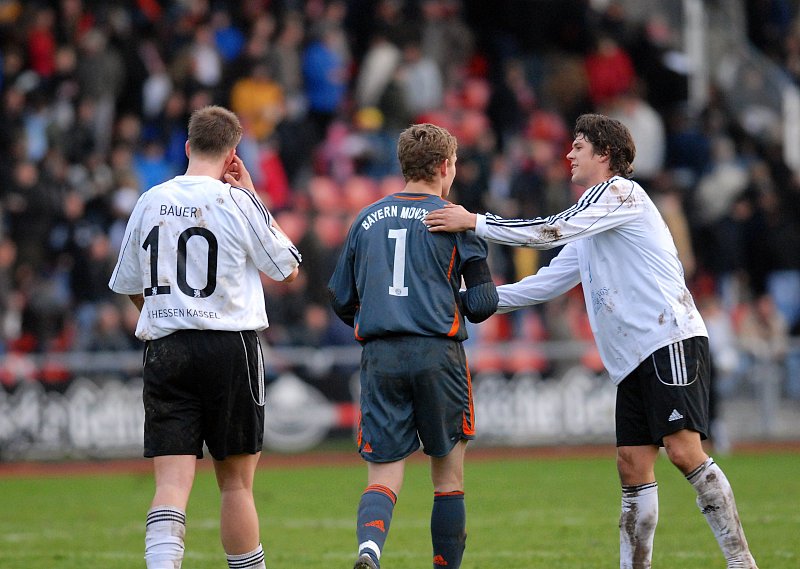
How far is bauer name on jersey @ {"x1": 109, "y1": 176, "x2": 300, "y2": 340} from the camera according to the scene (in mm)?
6430

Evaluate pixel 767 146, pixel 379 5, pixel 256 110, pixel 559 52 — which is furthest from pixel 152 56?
pixel 767 146

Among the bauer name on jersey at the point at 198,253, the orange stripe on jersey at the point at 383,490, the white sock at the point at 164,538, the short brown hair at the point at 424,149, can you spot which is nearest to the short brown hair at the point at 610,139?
the short brown hair at the point at 424,149

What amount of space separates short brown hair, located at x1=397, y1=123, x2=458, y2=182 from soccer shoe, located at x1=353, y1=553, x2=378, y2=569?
6.44 ft

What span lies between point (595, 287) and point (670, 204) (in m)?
13.5

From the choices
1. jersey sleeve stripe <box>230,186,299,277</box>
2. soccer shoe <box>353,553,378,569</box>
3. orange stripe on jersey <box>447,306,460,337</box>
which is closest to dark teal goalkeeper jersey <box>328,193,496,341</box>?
orange stripe on jersey <box>447,306,460,337</box>

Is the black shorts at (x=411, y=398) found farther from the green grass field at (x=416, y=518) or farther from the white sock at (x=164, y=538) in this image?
the green grass field at (x=416, y=518)

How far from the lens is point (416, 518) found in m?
10.8

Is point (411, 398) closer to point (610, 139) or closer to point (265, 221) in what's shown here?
point (265, 221)

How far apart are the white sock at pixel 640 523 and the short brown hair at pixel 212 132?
108 inches

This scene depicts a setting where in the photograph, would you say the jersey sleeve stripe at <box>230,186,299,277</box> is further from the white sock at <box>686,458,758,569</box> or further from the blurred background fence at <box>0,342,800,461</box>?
the blurred background fence at <box>0,342,800,461</box>

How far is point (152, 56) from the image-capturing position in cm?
2025

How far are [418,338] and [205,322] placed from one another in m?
1.05

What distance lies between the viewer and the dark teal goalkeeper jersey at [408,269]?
6512mm

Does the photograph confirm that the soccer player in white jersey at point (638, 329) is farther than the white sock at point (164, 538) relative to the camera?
Yes
